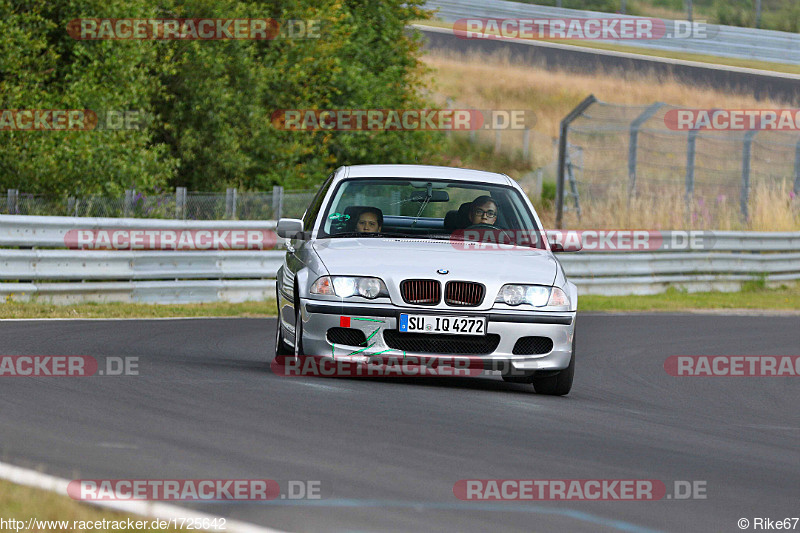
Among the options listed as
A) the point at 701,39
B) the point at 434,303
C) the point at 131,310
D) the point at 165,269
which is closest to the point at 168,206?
the point at 165,269

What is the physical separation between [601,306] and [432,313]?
38.5ft

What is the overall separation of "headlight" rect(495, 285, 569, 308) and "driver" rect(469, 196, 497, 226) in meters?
1.16

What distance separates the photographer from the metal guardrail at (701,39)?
44.9 meters

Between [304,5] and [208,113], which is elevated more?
[304,5]

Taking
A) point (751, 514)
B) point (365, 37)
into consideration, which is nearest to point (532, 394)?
point (751, 514)

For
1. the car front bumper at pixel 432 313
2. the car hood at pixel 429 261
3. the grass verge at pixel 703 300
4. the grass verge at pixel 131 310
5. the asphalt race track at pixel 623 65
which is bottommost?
the grass verge at pixel 703 300

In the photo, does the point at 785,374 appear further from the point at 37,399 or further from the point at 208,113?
the point at 208,113

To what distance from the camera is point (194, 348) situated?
36.5 feet

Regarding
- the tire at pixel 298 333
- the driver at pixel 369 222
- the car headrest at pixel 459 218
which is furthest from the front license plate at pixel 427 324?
the car headrest at pixel 459 218

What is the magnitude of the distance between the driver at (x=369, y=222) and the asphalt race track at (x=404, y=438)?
1112mm

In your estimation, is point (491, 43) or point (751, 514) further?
point (491, 43)

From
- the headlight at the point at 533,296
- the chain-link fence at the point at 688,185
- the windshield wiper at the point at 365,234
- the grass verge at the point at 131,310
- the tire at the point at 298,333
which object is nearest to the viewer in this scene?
the headlight at the point at 533,296

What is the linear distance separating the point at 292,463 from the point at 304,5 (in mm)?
24450

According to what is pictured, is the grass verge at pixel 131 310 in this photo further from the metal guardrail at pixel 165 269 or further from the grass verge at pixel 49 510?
the grass verge at pixel 49 510
